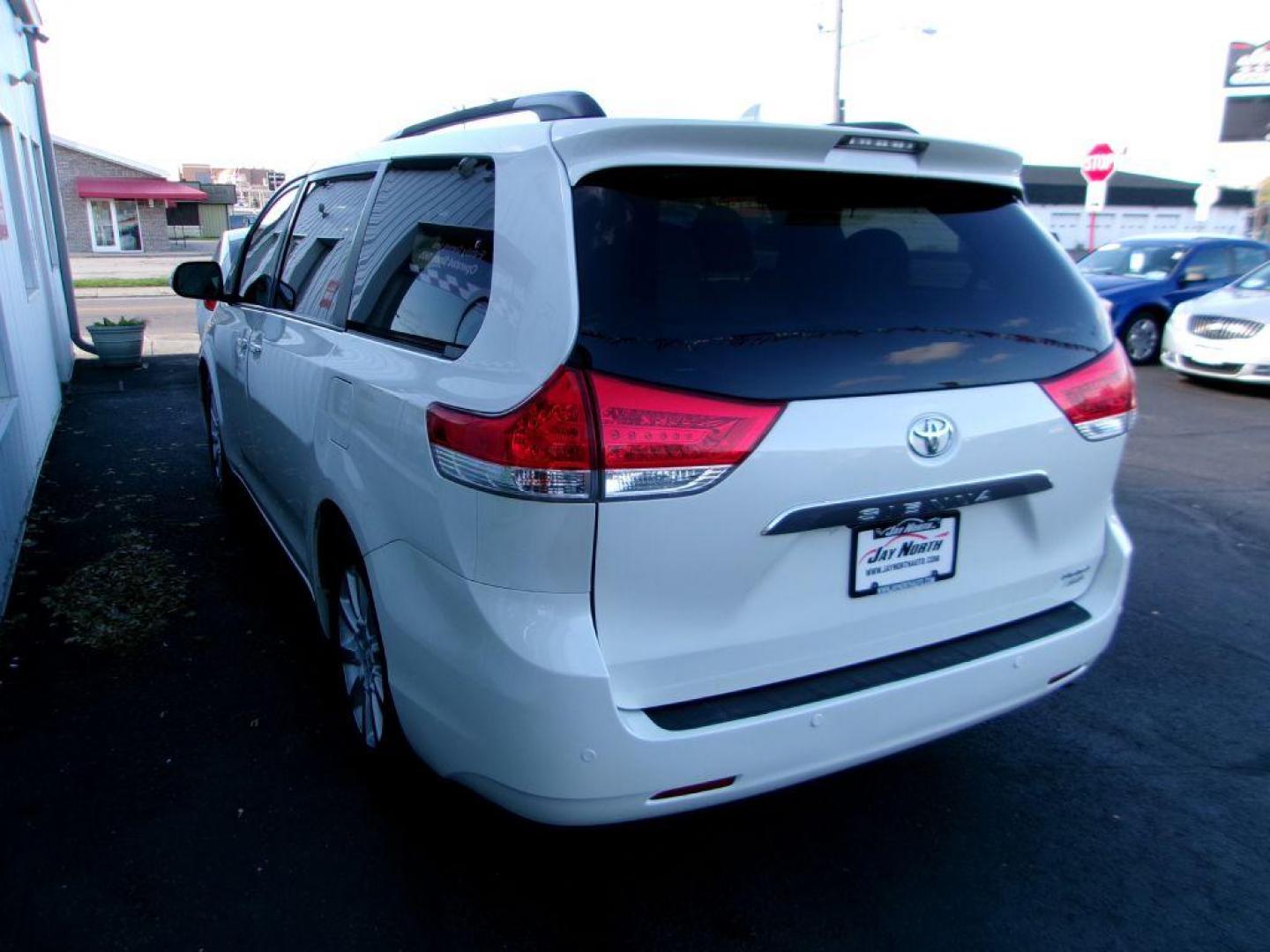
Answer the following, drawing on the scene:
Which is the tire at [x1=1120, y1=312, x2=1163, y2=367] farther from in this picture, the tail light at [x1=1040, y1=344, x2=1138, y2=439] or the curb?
the curb

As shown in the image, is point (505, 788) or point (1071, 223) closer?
point (505, 788)

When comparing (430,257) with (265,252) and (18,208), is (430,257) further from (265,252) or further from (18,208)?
(18,208)

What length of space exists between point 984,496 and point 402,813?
6.30 ft

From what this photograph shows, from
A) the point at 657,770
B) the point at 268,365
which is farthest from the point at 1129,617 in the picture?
the point at 268,365

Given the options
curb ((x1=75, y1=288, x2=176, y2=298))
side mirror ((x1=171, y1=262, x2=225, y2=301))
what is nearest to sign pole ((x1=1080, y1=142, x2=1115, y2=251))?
side mirror ((x1=171, y1=262, x2=225, y2=301))

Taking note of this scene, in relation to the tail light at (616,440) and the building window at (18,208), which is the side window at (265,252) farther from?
the building window at (18,208)

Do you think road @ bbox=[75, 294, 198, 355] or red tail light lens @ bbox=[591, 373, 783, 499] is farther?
road @ bbox=[75, 294, 198, 355]

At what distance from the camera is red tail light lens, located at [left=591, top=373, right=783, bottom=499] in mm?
2059

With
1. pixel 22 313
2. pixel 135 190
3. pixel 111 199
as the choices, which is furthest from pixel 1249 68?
pixel 111 199

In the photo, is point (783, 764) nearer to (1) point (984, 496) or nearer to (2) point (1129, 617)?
(1) point (984, 496)

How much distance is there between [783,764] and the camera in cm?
228

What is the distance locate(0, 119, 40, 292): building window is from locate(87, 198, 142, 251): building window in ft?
131

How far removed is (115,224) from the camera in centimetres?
Answer: 4506

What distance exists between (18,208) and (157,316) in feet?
34.9
